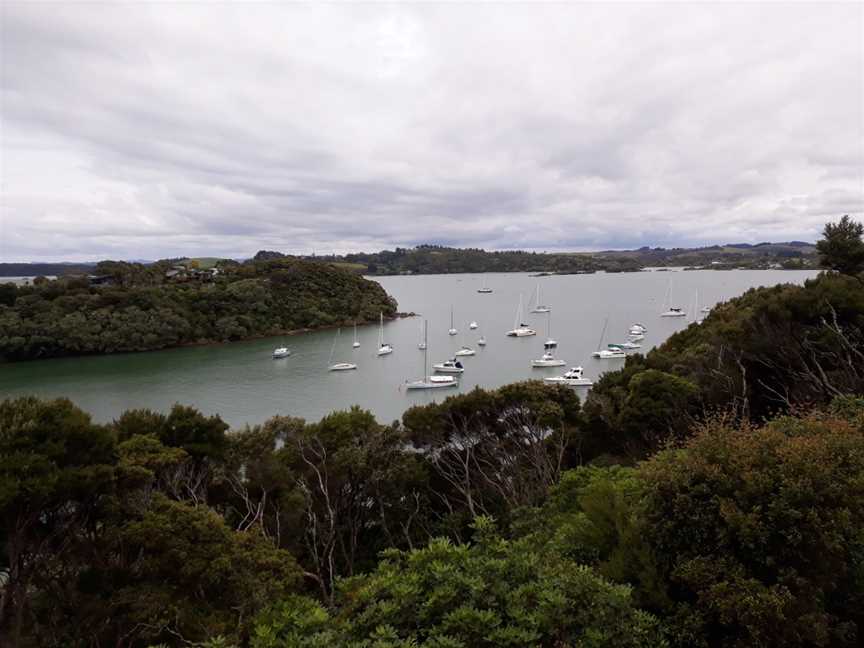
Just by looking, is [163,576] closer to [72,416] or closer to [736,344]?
[72,416]

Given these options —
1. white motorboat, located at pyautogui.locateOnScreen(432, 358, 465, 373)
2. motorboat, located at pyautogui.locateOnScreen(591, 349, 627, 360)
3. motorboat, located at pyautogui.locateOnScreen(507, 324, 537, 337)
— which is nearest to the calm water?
motorboat, located at pyautogui.locateOnScreen(591, 349, 627, 360)

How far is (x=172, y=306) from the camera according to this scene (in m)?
53.6

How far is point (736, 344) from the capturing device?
1741 cm

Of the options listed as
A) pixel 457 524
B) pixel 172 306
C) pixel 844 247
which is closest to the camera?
pixel 457 524

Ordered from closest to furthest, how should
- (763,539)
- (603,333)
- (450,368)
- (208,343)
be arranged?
(763,539)
(450,368)
(603,333)
(208,343)

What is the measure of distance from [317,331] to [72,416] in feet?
183

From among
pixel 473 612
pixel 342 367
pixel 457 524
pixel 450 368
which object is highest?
pixel 473 612

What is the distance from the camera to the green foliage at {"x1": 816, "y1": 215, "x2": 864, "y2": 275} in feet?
68.0

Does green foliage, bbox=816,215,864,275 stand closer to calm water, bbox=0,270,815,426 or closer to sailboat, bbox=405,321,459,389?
calm water, bbox=0,270,815,426

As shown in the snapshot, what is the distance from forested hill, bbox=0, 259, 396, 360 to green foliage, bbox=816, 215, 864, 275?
51.5 metres

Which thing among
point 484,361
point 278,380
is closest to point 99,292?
point 278,380

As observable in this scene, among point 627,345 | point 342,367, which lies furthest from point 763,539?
point 627,345

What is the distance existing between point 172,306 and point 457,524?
163 feet

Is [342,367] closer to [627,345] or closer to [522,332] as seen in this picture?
[522,332]
